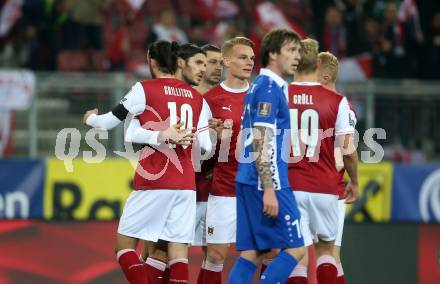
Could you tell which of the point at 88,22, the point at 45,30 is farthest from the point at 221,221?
the point at 45,30

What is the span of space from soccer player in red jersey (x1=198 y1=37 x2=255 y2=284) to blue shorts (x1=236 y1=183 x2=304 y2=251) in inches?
46.0

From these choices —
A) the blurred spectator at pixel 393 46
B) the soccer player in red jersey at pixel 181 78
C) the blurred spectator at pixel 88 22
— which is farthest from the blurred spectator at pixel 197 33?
the soccer player in red jersey at pixel 181 78

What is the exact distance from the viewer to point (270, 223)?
8.07 meters

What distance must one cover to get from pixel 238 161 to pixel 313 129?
26.8 inches

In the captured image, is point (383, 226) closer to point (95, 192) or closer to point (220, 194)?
point (220, 194)

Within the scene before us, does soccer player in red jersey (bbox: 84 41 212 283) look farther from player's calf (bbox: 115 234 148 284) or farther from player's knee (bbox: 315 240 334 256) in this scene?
player's knee (bbox: 315 240 334 256)

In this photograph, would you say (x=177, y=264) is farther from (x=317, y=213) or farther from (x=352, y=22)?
(x=352, y=22)

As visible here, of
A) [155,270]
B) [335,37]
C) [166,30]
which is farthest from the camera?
[335,37]

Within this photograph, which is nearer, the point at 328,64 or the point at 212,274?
the point at 212,274

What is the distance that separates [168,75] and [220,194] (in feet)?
3.76

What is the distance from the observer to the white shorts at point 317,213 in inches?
351

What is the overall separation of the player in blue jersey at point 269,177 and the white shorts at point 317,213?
2.37 ft

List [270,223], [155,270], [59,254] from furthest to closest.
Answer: [59,254], [155,270], [270,223]

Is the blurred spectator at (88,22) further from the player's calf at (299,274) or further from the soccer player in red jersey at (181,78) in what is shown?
the player's calf at (299,274)
